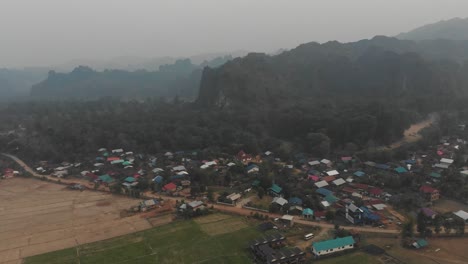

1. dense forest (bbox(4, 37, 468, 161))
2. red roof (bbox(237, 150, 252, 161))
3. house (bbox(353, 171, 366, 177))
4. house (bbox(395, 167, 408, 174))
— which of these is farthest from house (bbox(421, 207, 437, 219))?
red roof (bbox(237, 150, 252, 161))

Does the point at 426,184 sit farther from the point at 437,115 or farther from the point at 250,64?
the point at 250,64

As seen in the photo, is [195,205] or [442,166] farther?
[442,166]

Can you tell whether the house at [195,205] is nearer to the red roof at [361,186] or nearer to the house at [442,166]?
the red roof at [361,186]

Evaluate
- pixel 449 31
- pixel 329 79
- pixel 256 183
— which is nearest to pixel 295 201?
pixel 256 183

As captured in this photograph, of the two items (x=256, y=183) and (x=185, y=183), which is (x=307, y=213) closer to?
(x=256, y=183)

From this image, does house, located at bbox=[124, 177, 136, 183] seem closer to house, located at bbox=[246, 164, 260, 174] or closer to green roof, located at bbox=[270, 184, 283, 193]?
house, located at bbox=[246, 164, 260, 174]

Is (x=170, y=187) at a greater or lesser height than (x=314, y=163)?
greater

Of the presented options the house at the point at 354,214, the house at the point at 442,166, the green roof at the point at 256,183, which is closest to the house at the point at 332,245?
the house at the point at 354,214
